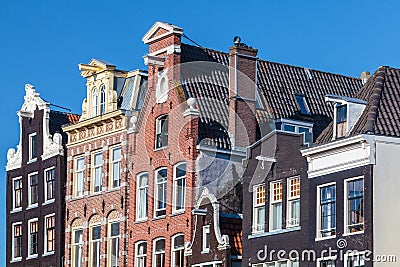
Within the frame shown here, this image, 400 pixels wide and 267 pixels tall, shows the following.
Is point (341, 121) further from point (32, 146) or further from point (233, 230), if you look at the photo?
point (32, 146)

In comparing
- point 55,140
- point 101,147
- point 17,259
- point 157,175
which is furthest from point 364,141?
point 17,259

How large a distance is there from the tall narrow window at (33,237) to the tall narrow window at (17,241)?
878mm

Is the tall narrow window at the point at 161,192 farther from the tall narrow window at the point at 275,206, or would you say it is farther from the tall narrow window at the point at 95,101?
the tall narrow window at the point at 275,206

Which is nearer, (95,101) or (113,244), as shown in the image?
(113,244)

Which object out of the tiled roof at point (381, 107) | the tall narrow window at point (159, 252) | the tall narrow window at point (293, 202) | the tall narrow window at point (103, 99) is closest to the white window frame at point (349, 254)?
the tall narrow window at point (293, 202)

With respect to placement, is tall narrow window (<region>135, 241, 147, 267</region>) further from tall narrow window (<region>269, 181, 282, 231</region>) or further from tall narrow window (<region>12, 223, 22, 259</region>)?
tall narrow window (<region>12, 223, 22, 259</region>)

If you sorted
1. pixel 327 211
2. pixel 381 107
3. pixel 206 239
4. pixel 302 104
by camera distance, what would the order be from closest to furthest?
pixel 381 107, pixel 327 211, pixel 206 239, pixel 302 104

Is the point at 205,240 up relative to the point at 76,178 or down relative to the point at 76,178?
down

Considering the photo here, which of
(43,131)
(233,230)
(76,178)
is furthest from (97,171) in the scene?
(233,230)

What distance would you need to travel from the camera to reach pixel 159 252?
50281 millimetres

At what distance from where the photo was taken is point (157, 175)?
167 ft

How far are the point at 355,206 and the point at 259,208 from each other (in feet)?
18.3

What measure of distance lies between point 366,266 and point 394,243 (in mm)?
1208

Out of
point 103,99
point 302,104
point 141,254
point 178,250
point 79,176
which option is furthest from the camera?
point 79,176
